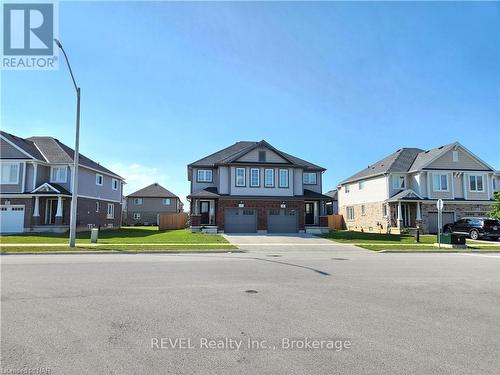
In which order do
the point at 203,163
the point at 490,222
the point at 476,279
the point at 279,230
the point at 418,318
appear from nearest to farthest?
the point at 418,318
the point at 476,279
the point at 490,222
the point at 279,230
the point at 203,163

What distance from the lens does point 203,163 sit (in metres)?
34.8

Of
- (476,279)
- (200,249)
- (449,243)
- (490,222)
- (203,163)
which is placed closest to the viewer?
(476,279)

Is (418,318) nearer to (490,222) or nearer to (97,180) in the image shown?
(490,222)

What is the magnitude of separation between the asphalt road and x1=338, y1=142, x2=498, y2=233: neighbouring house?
26672mm

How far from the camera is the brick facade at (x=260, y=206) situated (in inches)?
1241

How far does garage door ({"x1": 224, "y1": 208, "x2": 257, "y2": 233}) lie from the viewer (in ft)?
104

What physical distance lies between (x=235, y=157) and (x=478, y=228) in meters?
20.8

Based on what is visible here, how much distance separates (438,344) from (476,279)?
6.72 metres

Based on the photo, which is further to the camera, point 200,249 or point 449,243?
point 449,243

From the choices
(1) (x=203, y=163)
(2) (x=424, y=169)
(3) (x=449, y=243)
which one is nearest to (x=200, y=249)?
(3) (x=449, y=243)

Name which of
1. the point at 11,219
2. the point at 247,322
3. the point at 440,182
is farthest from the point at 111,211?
the point at 247,322

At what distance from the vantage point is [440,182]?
118 ft

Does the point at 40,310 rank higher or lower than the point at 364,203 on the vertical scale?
lower

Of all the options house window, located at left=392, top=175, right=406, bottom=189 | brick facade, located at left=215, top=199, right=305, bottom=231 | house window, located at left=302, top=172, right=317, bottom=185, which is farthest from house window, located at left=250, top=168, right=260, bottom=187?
house window, located at left=392, top=175, right=406, bottom=189
